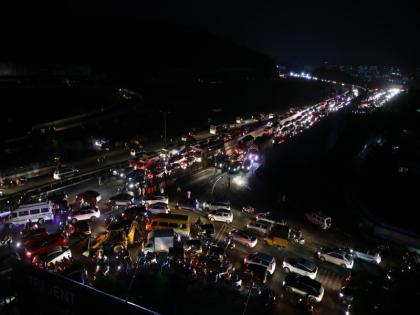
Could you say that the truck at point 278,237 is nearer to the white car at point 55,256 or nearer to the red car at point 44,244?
the white car at point 55,256

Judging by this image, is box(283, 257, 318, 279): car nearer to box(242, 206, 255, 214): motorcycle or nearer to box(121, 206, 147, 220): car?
box(242, 206, 255, 214): motorcycle

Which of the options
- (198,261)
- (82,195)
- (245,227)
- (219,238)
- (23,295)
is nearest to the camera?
(23,295)

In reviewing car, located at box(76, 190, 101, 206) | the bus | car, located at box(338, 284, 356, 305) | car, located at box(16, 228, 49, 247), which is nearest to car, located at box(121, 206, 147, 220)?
car, located at box(76, 190, 101, 206)

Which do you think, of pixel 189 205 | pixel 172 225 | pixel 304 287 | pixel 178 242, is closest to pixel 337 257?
pixel 304 287

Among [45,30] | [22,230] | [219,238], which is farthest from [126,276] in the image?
[45,30]

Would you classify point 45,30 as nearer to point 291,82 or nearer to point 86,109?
point 86,109

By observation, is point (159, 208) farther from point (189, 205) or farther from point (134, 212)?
point (189, 205)

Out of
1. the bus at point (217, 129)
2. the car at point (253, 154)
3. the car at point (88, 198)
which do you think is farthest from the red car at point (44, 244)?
the bus at point (217, 129)
